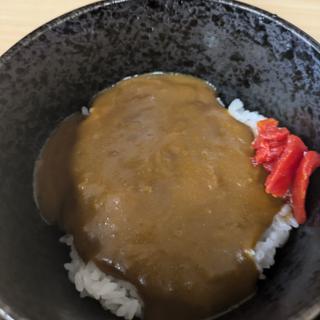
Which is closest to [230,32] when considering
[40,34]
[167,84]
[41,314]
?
[167,84]

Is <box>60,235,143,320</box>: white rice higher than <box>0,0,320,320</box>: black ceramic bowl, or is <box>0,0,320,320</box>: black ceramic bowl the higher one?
<box>0,0,320,320</box>: black ceramic bowl

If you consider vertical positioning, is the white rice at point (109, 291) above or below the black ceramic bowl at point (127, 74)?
below

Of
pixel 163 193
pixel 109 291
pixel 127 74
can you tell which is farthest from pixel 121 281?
pixel 127 74

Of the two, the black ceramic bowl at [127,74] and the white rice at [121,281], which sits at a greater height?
the black ceramic bowl at [127,74]

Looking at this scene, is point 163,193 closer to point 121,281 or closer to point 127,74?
point 121,281
